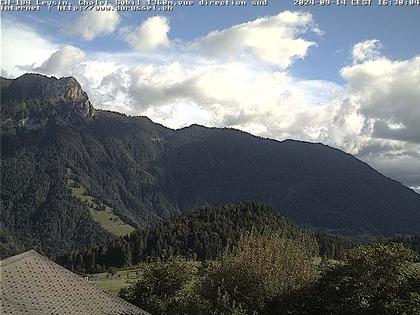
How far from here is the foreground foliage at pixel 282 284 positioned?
37.9 m

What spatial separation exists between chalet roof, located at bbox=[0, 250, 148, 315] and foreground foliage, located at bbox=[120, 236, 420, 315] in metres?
14.2

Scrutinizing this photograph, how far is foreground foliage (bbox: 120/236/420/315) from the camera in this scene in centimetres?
3791

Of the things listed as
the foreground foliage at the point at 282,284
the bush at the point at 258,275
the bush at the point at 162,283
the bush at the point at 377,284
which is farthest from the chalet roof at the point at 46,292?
the bush at the point at 162,283

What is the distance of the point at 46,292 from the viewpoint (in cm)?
2588

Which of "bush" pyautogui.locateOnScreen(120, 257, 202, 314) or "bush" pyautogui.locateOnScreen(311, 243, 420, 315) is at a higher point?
"bush" pyautogui.locateOnScreen(311, 243, 420, 315)

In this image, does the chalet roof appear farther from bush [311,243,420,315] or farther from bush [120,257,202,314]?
bush [120,257,202,314]

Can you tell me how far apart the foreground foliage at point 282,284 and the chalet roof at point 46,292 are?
1424cm

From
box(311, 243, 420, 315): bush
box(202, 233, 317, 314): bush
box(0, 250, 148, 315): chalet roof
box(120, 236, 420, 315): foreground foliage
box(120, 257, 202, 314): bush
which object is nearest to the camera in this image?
box(0, 250, 148, 315): chalet roof

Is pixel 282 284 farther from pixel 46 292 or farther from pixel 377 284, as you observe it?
pixel 46 292

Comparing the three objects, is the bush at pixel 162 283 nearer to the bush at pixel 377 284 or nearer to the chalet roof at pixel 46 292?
the bush at pixel 377 284

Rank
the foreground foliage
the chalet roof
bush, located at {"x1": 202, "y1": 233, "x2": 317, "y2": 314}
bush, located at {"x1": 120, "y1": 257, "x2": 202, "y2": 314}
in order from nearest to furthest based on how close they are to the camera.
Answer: the chalet roof, the foreground foliage, bush, located at {"x1": 202, "y1": 233, "x2": 317, "y2": 314}, bush, located at {"x1": 120, "y1": 257, "x2": 202, "y2": 314}

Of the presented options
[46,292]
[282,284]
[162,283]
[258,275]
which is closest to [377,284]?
[282,284]

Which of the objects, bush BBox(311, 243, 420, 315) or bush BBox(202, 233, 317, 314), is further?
bush BBox(202, 233, 317, 314)

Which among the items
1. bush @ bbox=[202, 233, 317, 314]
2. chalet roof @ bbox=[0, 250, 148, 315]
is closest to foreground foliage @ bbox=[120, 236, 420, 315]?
bush @ bbox=[202, 233, 317, 314]
